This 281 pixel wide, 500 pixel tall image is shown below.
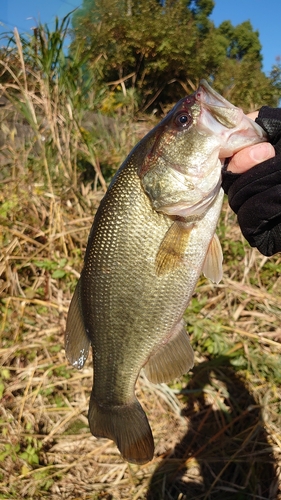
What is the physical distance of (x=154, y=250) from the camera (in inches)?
58.2

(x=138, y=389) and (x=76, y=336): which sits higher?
(x=76, y=336)

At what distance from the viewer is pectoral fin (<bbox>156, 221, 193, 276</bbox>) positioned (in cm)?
146

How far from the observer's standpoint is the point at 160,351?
5.30 ft

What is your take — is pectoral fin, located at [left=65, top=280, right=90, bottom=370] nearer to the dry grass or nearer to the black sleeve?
the black sleeve

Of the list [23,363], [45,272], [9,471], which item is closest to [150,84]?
[45,272]

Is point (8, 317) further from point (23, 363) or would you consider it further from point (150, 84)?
point (150, 84)

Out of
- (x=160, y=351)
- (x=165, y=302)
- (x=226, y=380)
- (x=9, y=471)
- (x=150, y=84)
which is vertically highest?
(x=150, y=84)

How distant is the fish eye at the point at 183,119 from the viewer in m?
1.46

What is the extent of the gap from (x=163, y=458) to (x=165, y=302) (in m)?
1.62

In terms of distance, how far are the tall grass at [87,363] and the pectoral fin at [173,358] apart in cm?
132

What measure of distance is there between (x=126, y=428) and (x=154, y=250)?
67 centimetres

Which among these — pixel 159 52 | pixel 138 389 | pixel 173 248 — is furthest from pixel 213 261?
pixel 159 52

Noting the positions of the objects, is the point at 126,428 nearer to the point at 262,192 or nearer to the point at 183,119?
the point at 262,192

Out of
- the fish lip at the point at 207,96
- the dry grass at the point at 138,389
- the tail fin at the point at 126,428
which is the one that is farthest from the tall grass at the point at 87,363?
the fish lip at the point at 207,96
